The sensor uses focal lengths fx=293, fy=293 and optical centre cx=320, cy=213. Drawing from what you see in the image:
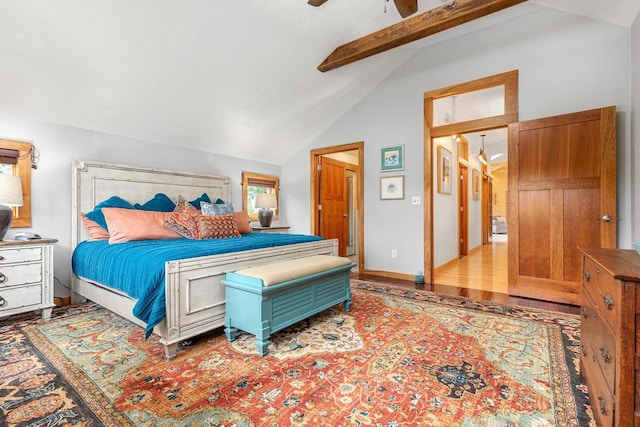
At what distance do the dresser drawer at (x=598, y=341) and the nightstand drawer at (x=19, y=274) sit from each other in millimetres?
3716

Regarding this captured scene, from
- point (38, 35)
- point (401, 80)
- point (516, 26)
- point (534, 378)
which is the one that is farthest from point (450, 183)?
point (38, 35)

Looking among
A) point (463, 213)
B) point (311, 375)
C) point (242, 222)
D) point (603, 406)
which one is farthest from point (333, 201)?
point (603, 406)

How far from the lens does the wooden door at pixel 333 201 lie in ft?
17.1

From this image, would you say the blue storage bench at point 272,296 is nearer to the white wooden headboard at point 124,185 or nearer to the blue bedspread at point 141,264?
the blue bedspread at point 141,264

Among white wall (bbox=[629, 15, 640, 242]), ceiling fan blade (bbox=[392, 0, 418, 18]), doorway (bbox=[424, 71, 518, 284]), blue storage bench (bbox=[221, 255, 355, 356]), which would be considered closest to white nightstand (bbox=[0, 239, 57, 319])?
blue storage bench (bbox=[221, 255, 355, 356])

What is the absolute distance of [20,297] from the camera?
242 cm

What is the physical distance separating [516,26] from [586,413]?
3826 mm

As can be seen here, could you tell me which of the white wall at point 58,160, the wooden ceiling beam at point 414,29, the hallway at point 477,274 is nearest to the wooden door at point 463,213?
the hallway at point 477,274

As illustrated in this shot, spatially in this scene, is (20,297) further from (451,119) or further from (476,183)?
(476,183)

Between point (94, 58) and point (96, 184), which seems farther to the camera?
point (96, 184)

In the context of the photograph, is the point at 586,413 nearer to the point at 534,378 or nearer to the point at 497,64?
the point at 534,378

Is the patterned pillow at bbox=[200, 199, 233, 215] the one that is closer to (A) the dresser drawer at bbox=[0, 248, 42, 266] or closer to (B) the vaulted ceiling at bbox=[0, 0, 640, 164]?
(B) the vaulted ceiling at bbox=[0, 0, 640, 164]

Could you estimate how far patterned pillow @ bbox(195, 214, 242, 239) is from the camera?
298cm

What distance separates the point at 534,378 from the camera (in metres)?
1.63
